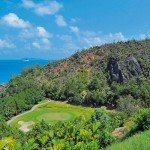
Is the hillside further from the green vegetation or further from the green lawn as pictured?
the green lawn

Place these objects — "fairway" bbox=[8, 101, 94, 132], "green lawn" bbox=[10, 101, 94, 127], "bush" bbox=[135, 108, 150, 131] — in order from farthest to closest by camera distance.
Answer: "green lawn" bbox=[10, 101, 94, 127]
"fairway" bbox=[8, 101, 94, 132]
"bush" bbox=[135, 108, 150, 131]

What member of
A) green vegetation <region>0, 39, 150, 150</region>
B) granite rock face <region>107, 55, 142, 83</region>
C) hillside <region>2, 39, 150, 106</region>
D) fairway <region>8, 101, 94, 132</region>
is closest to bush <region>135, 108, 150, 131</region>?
green vegetation <region>0, 39, 150, 150</region>

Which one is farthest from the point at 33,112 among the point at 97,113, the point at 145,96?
the point at 97,113

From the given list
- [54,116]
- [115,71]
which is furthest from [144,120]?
[115,71]

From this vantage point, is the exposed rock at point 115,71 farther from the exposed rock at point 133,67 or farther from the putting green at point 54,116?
the putting green at point 54,116

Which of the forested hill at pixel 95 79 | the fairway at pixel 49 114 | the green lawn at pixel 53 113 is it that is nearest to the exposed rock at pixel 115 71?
the forested hill at pixel 95 79

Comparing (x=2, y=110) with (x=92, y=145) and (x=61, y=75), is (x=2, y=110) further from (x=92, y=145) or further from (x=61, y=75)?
(x=92, y=145)
